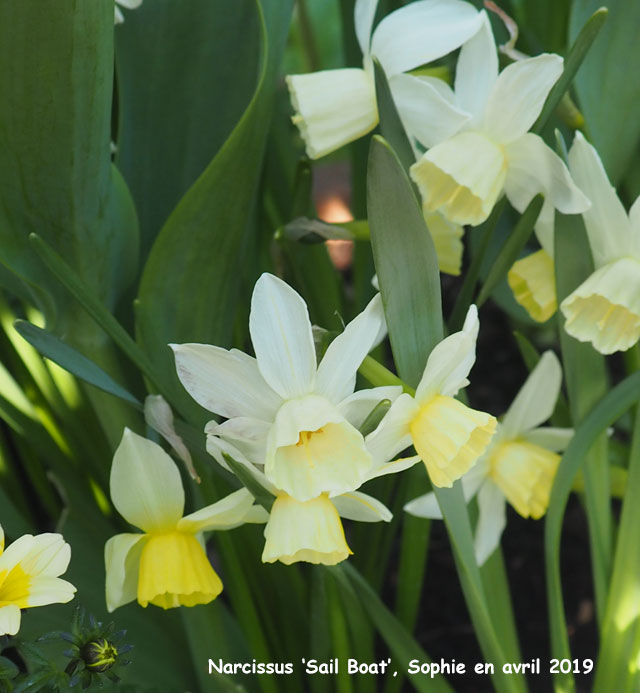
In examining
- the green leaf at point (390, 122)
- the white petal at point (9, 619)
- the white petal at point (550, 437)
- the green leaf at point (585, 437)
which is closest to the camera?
the white petal at point (9, 619)

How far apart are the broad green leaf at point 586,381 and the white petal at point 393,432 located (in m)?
0.20

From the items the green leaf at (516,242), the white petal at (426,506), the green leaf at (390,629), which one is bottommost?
the green leaf at (390,629)

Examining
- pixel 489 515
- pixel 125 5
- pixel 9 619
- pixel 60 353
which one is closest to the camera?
pixel 9 619

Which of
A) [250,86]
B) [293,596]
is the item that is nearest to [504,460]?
[293,596]

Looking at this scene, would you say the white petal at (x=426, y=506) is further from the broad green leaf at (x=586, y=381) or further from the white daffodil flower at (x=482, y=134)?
the white daffodil flower at (x=482, y=134)

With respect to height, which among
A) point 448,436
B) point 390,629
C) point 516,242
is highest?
point 516,242

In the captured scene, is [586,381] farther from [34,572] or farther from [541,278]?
[34,572]

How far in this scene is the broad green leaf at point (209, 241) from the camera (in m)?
0.60

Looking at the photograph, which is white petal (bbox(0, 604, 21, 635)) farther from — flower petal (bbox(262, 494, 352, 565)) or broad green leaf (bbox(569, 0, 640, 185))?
broad green leaf (bbox(569, 0, 640, 185))

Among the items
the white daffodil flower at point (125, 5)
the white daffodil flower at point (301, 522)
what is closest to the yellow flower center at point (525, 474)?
the white daffodil flower at point (301, 522)

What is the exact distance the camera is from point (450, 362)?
52 centimetres

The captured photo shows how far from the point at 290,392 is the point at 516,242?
0.76 feet

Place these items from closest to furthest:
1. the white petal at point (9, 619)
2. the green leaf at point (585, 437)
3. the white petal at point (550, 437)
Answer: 1. the white petal at point (9, 619)
2. the green leaf at point (585, 437)
3. the white petal at point (550, 437)

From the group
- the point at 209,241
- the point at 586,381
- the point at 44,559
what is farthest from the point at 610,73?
the point at 44,559
